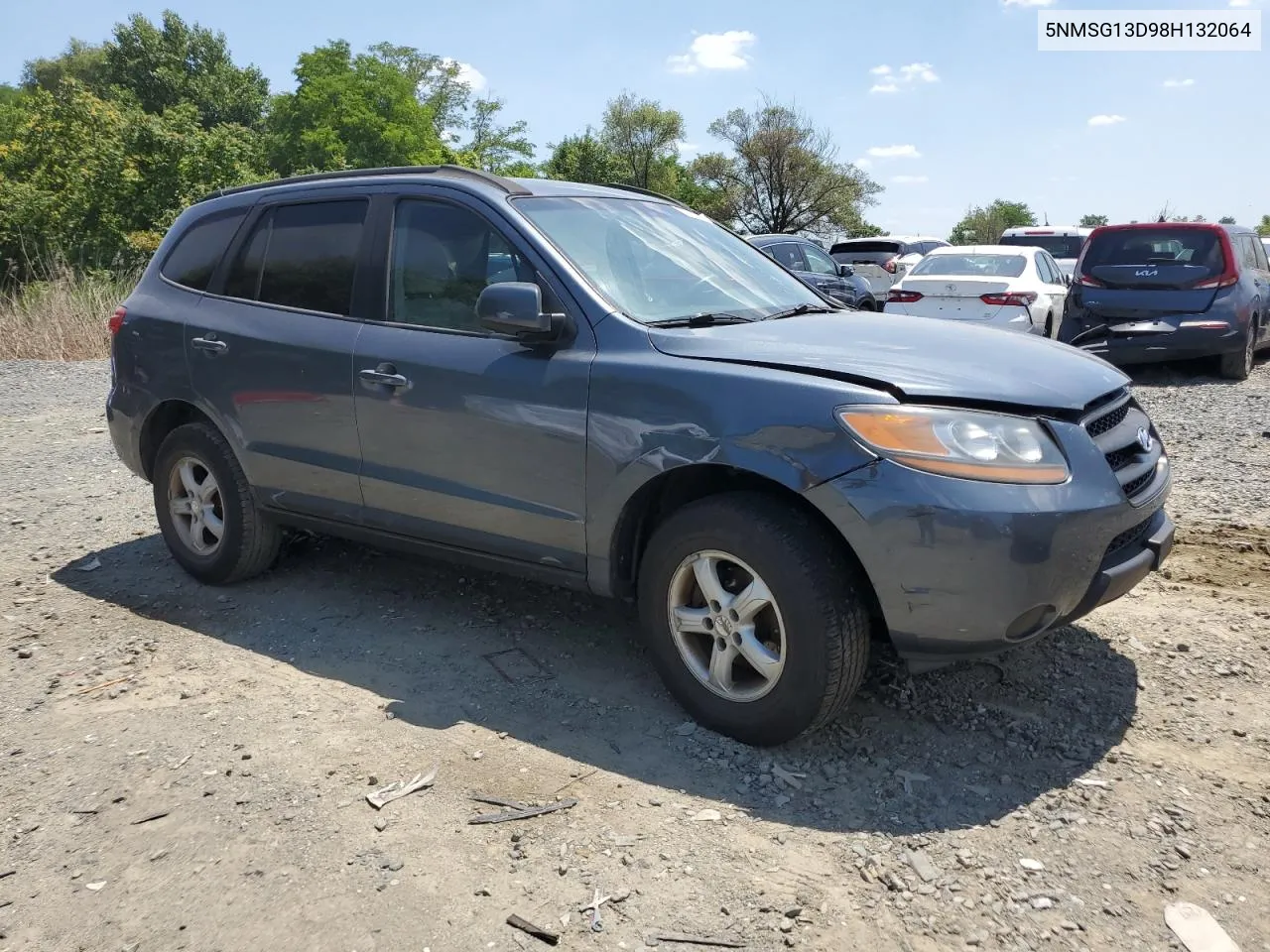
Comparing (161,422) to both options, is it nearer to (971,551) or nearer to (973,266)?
(971,551)

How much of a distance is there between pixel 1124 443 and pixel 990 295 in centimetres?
805

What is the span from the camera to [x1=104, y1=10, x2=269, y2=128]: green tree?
73688 mm

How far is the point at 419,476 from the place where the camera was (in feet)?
13.4

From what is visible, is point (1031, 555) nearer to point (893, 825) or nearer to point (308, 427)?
point (893, 825)

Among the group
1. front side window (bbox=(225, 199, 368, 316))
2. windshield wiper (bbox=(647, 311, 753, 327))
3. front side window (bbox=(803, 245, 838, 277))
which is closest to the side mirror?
windshield wiper (bbox=(647, 311, 753, 327))

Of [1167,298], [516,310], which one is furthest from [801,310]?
[1167,298]

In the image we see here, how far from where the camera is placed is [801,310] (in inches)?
163

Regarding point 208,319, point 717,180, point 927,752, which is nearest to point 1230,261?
point 927,752

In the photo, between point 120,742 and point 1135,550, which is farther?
point 120,742

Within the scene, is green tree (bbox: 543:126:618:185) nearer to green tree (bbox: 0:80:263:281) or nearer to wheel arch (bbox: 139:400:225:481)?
green tree (bbox: 0:80:263:281)

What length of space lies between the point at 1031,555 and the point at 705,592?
1.01 meters

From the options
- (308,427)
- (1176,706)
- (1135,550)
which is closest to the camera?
(1135,550)

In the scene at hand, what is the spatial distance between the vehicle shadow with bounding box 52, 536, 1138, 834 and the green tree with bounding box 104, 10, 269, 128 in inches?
3040

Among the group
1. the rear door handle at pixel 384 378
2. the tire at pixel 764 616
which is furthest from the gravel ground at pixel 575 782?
the rear door handle at pixel 384 378
